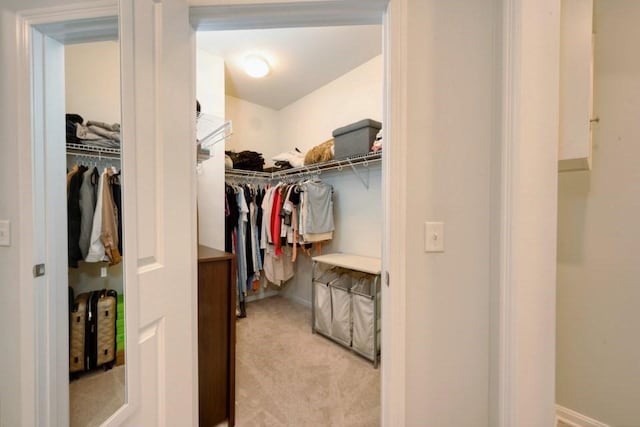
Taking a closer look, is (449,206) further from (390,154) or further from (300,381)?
(300,381)

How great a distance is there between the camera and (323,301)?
223 cm

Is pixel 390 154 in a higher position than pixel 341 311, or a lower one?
higher

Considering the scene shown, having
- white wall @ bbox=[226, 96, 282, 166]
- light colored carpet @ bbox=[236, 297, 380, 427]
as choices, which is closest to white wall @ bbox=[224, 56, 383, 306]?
white wall @ bbox=[226, 96, 282, 166]

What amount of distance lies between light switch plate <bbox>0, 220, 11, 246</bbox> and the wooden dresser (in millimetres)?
686

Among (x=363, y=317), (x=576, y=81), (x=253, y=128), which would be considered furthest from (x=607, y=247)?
(x=253, y=128)

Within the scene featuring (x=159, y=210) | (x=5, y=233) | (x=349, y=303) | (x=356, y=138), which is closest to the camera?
(x=5, y=233)

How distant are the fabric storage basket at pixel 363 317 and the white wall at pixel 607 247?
1.07 metres

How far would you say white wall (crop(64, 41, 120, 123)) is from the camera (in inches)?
20.6

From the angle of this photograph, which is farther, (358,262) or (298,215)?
(298,215)

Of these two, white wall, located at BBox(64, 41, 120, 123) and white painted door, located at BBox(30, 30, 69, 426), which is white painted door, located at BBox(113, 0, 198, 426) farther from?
white painted door, located at BBox(30, 30, 69, 426)

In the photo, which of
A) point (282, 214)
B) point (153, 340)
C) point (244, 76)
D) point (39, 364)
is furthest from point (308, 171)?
point (39, 364)

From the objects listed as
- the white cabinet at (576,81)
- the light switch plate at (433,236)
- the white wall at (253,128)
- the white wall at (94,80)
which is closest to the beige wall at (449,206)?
the light switch plate at (433,236)

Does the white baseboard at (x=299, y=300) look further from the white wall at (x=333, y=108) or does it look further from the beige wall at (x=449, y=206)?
the beige wall at (x=449, y=206)

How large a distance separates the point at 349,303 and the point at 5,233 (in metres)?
1.94
